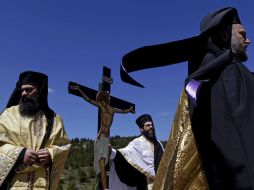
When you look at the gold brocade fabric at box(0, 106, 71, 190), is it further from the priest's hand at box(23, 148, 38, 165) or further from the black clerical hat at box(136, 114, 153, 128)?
the black clerical hat at box(136, 114, 153, 128)

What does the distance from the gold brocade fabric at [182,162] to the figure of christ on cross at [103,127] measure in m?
5.68

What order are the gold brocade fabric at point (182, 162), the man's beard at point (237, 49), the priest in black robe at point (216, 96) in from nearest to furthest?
1. the priest in black robe at point (216, 96)
2. the gold brocade fabric at point (182, 162)
3. the man's beard at point (237, 49)

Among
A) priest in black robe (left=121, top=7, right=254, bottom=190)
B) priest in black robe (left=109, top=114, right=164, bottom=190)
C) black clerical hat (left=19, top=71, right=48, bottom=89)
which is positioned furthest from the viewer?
priest in black robe (left=109, top=114, right=164, bottom=190)

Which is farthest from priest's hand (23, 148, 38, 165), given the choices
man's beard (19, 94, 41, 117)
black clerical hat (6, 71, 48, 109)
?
black clerical hat (6, 71, 48, 109)

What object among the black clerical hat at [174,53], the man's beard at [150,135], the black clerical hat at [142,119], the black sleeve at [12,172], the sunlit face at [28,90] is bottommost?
the black sleeve at [12,172]

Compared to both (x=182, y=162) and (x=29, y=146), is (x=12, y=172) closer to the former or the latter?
(x=29, y=146)

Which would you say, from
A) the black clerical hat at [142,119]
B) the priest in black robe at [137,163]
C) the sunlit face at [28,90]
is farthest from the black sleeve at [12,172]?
the black clerical hat at [142,119]

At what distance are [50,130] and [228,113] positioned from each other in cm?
408

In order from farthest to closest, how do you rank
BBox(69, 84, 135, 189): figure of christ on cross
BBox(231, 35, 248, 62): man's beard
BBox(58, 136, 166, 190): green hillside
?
BBox(58, 136, 166, 190): green hillside
BBox(69, 84, 135, 189): figure of christ on cross
BBox(231, 35, 248, 62): man's beard

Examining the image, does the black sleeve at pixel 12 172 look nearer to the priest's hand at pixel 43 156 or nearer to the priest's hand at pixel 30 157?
the priest's hand at pixel 30 157

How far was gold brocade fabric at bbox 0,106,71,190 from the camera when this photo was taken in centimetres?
569

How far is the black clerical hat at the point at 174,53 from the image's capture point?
2615 mm

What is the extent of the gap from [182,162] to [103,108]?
647cm

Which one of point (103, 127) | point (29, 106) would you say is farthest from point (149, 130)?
point (29, 106)
